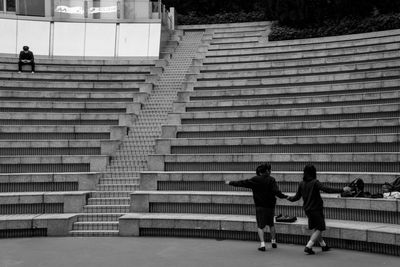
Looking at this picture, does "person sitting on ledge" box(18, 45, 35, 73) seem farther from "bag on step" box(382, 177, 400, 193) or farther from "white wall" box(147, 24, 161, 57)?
"bag on step" box(382, 177, 400, 193)

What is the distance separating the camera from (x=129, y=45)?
22406 mm

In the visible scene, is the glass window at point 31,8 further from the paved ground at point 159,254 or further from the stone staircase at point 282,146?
the paved ground at point 159,254

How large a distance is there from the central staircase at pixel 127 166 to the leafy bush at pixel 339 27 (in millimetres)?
6019

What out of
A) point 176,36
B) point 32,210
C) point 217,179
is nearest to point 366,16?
point 176,36

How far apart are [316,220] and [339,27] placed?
1569 centimetres

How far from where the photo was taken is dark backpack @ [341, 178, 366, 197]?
9.92 metres

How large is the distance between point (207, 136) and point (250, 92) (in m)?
2.99

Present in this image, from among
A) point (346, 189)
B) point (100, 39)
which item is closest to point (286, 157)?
point (346, 189)

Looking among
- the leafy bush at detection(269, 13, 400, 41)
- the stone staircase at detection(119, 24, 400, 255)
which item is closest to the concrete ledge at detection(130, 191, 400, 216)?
the stone staircase at detection(119, 24, 400, 255)

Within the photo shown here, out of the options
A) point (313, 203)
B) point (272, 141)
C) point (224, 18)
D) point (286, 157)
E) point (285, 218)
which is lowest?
point (285, 218)

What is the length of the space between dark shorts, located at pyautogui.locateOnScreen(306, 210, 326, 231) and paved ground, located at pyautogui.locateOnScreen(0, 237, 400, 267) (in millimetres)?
483

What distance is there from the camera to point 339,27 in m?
22.6

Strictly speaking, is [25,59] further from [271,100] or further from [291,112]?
[291,112]

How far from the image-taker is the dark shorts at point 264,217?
9234 millimetres
